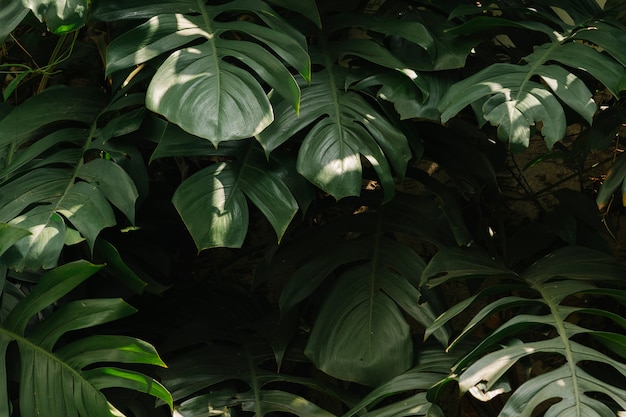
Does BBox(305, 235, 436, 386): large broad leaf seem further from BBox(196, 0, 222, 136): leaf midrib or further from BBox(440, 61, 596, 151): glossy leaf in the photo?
BBox(196, 0, 222, 136): leaf midrib

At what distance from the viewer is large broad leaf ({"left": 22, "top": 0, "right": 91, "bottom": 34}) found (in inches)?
44.9

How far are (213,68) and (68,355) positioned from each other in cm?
50

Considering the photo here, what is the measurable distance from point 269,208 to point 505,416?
0.47m

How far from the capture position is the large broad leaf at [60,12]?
1.14m

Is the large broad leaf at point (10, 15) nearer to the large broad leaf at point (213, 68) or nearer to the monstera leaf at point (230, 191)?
the large broad leaf at point (213, 68)

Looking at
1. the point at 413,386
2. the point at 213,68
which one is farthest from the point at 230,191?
the point at 413,386

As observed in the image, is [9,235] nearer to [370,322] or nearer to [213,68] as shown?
[213,68]

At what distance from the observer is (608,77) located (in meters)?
1.28

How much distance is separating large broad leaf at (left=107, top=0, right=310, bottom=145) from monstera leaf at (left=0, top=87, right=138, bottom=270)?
0.19 m

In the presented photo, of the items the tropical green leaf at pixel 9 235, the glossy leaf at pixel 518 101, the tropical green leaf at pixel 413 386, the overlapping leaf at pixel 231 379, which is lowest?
the overlapping leaf at pixel 231 379

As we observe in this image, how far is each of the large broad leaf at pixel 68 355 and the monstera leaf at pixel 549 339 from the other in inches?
18.5

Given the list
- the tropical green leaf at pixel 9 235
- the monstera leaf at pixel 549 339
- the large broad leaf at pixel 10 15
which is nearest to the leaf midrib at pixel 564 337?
the monstera leaf at pixel 549 339

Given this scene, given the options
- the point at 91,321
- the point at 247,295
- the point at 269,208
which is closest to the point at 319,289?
the point at 247,295

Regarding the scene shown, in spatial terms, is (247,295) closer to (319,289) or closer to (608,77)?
(319,289)
